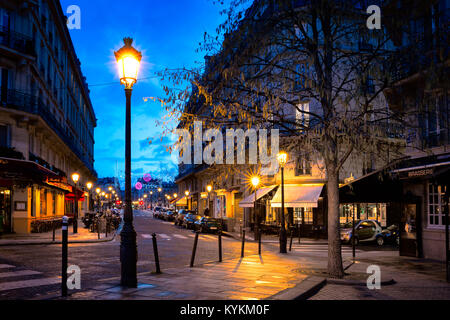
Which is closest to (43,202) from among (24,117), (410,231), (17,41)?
(24,117)

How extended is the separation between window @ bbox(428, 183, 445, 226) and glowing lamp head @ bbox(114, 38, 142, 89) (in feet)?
36.9

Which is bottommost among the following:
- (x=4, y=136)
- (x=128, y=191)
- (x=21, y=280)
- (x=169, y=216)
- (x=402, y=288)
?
(x=169, y=216)

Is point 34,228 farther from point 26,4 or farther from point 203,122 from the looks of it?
point 203,122

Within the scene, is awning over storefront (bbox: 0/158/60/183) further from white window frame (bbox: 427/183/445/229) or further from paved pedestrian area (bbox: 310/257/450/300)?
white window frame (bbox: 427/183/445/229)

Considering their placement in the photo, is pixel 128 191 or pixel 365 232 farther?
pixel 365 232

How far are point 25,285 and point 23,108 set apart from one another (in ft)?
61.9

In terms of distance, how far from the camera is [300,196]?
2786 centimetres

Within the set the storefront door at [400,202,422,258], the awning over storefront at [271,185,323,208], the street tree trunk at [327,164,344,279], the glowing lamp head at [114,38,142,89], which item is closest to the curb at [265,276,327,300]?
the street tree trunk at [327,164,344,279]

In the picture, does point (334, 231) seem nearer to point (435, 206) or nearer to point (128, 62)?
point (128, 62)

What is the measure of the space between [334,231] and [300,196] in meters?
17.8

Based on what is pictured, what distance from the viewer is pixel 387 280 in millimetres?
9594

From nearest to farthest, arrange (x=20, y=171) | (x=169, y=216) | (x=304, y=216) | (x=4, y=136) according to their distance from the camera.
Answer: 1. (x=20, y=171)
2. (x=4, y=136)
3. (x=304, y=216)
4. (x=169, y=216)
